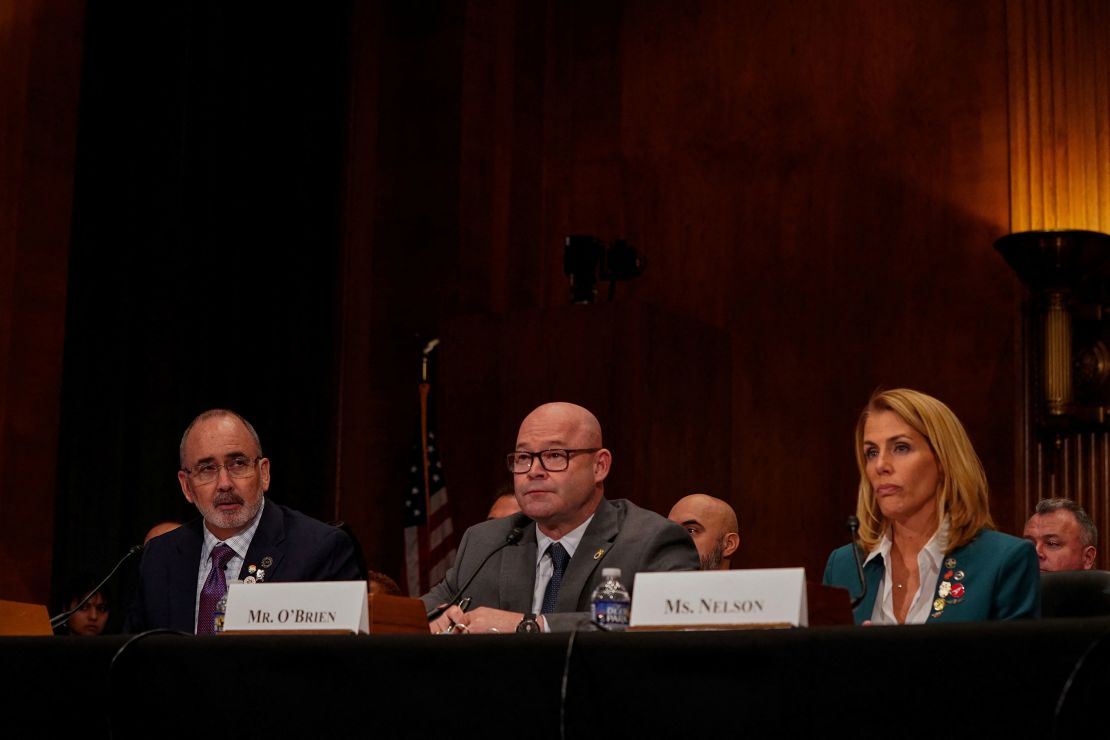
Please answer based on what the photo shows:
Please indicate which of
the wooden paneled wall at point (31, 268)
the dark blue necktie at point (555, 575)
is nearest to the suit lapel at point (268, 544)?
the dark blue necktie at point (555, 575)

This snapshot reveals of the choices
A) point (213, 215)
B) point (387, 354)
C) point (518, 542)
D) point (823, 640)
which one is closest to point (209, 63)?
point (213, 215)

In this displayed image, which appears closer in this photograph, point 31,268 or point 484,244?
point 31,268

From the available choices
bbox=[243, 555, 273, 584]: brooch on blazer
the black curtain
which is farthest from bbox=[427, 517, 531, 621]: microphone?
the black curtain

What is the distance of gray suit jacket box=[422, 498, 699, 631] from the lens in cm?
357

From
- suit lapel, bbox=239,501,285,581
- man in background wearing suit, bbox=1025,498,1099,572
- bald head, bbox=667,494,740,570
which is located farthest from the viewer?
man in background wearing suit, bbox=1025,498,1099,572

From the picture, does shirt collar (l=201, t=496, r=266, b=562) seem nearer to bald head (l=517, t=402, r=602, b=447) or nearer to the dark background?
bald head (l=517, t=402, r=602, b=447)

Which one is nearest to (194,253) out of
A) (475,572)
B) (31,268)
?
(31,268)

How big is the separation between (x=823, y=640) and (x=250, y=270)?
16.8 feet

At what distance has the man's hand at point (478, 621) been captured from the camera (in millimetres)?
3170

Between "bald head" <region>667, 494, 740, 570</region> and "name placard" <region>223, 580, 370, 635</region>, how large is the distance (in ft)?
8.05

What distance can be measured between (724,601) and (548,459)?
1.44m

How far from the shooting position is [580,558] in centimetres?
363

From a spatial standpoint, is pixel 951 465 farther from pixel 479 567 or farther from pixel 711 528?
pixel 711 528

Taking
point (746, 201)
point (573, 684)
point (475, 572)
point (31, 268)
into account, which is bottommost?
point (573, 684)
